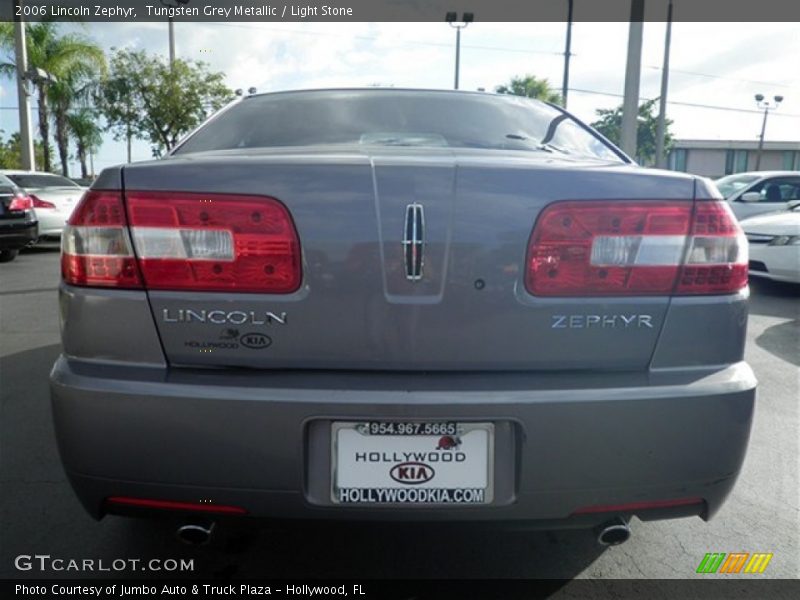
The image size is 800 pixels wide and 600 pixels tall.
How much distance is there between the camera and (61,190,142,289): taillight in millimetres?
1712

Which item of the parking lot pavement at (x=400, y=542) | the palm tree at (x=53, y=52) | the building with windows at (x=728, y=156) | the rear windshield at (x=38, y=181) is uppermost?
the palm tree at (x=53, y=52)

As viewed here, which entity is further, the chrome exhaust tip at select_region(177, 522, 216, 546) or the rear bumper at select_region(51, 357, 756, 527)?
the chrome exhaust tip at select_region(177, 522, 216, 546)

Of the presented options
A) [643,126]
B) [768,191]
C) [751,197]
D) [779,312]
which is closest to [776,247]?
[779,312]

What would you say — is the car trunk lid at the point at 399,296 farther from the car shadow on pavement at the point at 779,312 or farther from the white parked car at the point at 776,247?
the white parked car at the point at 776,247

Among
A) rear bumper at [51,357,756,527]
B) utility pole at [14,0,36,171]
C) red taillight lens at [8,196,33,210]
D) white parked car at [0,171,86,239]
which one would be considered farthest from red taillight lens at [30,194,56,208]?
rear bumper at [51,357,756,527]

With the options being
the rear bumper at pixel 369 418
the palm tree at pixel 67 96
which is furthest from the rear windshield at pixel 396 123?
the palm tree at pixel 67 96

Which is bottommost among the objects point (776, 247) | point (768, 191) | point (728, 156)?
point (776, 247)

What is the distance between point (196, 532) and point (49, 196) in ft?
37.2

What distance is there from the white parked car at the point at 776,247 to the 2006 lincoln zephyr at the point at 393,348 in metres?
6.34

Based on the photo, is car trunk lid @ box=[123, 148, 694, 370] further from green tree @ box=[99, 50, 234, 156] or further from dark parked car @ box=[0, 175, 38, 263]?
green tree @ box=[99, 50, 234, 156]

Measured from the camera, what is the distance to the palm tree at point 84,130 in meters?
28.0

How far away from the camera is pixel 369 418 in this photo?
1.61m

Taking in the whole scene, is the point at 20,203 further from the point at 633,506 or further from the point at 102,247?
the point at 633,506

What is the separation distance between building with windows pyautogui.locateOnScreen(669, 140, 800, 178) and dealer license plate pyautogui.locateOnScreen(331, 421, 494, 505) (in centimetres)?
5353
